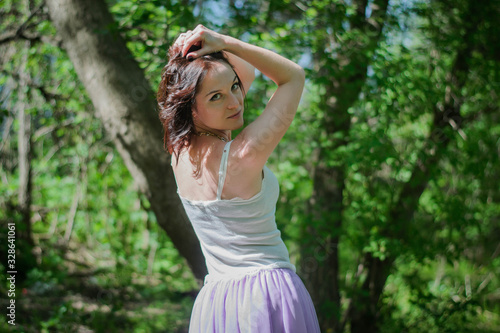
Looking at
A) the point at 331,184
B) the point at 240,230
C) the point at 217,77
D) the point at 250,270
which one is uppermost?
the point at 217,77

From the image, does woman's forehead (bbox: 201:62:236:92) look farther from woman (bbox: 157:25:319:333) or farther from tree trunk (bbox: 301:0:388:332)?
tree trunk (bbox: 301:0:388:332)

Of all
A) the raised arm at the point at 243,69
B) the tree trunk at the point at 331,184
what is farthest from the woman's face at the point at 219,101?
the tree trunk at the point at 331,184

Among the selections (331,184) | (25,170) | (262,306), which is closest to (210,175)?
(262,306)

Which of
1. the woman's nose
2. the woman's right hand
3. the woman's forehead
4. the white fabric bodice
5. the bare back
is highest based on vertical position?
the woman's right hand

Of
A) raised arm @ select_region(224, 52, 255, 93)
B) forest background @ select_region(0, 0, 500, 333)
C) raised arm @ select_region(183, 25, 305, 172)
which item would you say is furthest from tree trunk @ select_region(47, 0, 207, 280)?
raised arm @ select_region(183, 25, 305, 172)

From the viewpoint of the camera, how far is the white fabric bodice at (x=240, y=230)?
1.28 meters

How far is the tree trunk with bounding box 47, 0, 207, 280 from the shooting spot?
2.20m

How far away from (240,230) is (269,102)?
41 centimetres

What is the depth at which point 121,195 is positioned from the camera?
15.2 feet

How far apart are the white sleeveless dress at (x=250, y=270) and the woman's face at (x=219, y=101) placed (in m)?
0.12

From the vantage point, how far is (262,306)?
131cm

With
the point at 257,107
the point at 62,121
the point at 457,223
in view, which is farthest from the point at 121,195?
the point at 457,223

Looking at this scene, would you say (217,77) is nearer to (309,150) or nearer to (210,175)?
(210,175)

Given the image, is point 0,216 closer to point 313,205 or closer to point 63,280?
point 63,280
